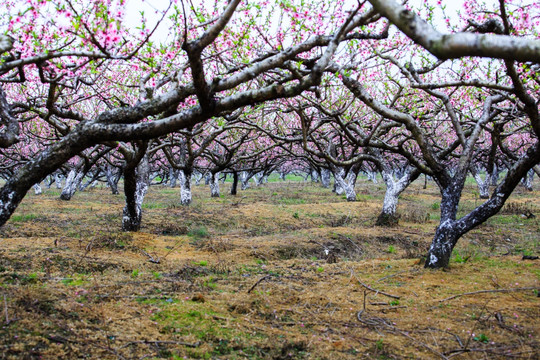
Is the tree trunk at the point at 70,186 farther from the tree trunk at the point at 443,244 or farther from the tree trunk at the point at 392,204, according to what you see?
the tree trunk at the point at 443,244

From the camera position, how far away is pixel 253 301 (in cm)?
619

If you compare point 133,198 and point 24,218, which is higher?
point 133,198

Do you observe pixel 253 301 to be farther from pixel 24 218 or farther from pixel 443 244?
pixel 24 218

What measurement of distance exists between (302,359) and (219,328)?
1.21 m

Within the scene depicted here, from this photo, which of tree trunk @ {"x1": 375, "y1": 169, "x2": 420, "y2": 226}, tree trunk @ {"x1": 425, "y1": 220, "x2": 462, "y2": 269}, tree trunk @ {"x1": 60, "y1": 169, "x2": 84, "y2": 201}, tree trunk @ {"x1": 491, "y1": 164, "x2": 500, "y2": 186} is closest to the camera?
tree trunk @ {"x1": 425, "y1": 220, "x2": 462, "y2": 269}

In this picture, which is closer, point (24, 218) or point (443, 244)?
point (443, 244)

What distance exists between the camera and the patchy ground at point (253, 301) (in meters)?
4.61

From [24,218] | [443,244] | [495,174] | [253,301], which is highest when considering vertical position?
[495,174]

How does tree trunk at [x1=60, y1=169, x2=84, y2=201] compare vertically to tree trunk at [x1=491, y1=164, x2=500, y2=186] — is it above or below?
below

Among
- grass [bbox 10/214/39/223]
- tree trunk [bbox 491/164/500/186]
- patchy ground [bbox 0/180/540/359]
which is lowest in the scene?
patchy ground [bbox 0/180/540/359]

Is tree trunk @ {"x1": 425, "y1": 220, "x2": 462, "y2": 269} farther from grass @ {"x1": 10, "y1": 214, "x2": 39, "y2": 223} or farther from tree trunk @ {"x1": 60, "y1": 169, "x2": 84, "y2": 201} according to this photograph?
tree trunk @ {"x1": 60, "y1": 169, "x2": 84, "y2": 201}

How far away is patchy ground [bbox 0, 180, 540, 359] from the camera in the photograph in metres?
4.61

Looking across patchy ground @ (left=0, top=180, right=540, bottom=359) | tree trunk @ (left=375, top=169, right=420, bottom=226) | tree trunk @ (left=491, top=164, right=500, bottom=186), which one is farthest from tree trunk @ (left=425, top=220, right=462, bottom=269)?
tree trunk @ (left=491, top=164, right=500, bottom=186)

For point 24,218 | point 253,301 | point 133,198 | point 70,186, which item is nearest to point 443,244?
point 253,301
